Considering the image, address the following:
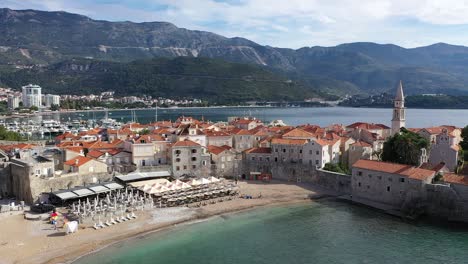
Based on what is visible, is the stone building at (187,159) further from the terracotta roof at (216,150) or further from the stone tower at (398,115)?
the stone tower at (398,115)

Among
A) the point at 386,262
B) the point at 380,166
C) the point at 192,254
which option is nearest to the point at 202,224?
the point at 192,254

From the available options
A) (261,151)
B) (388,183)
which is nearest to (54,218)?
(261,151)

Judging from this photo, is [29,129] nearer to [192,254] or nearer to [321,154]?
[321,154]

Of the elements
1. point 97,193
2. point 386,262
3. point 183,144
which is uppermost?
point 183,144

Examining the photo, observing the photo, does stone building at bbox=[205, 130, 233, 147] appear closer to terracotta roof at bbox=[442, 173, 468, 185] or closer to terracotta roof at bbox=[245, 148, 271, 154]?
terracotta roof at bbox=[245, 148, 271, 154]

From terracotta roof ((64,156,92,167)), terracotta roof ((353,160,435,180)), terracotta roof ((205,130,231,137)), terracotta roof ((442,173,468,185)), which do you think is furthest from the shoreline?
terracotta roof ((205,130,231,137))
